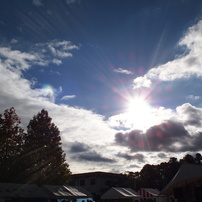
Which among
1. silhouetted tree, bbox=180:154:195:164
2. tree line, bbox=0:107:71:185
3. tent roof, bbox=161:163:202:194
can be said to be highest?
silhouetted tree, bbox=180:154:195:164

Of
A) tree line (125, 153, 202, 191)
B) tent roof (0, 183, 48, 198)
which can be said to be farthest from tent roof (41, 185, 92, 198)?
tree line (125, 153, 202, 191)

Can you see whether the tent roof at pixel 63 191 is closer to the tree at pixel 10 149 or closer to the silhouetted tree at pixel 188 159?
the tree at pixel 10 149

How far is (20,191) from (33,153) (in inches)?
387

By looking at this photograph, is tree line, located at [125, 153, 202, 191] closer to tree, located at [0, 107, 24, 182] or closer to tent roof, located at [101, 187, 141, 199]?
tent roof, located at [101, 187, 141, 199]

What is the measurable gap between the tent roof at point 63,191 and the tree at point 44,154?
539 centimetres

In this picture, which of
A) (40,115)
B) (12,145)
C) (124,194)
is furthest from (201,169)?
(40,115)

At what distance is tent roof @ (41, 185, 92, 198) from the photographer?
68.6ft

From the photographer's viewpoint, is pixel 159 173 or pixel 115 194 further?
pixel 159 173

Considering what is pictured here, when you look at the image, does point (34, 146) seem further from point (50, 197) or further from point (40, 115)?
point (50, 197)

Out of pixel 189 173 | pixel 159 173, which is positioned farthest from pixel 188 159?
pixel 189 173

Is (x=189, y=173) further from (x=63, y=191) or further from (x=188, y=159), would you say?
(x=188, y=159)

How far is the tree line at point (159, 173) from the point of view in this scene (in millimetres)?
53438

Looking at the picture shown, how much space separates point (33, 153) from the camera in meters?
28.6

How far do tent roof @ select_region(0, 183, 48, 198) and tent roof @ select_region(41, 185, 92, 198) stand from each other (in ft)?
2.92
